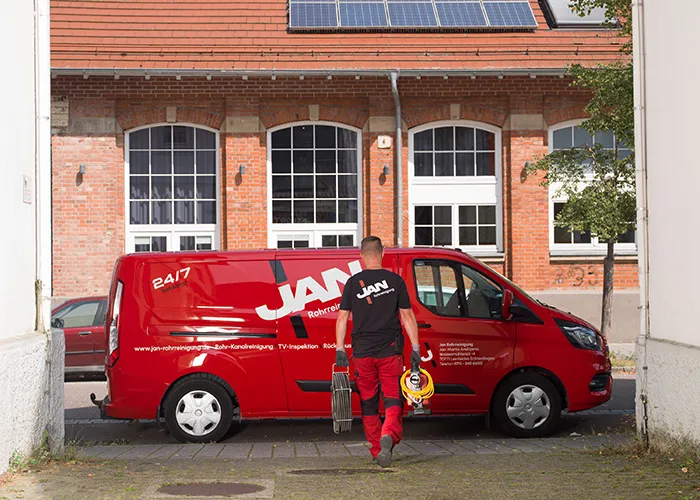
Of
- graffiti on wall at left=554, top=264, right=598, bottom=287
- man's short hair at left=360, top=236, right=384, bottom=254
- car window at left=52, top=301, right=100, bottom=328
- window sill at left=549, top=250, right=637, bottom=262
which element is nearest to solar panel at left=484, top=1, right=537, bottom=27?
window sill at left=549, top=250, right=637, bottom=262

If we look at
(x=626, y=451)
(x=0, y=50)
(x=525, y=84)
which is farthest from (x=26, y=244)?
(x=525, y=84)

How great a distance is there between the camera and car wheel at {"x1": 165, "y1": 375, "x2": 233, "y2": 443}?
1015 cm

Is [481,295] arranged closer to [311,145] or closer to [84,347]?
[84,347]

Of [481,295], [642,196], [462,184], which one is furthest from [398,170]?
[642,196]

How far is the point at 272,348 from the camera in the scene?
33.6ft

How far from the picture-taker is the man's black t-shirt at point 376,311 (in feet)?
26.0

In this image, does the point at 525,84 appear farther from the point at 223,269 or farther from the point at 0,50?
the point at 0,50

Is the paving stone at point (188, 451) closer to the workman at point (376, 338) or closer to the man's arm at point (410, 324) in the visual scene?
the workman at point (376, 338)

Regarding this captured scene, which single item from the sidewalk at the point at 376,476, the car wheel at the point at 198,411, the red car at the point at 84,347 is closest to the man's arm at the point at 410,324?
the sidewalk at the point at 376,476

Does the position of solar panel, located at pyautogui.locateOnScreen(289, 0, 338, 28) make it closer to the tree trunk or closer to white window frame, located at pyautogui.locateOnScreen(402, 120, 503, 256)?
white window frame, located at pyautogui.locateOnScreen(402, 120, 503, 256)

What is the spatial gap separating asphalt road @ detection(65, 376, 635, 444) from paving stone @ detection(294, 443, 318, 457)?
0.68 meters

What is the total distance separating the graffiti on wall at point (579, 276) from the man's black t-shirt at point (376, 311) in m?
14.6

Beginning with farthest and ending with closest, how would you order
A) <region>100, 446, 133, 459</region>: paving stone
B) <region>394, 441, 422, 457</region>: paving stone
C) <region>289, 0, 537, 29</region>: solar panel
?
<region>289, 0, 537, 29</region>: solar panel < <region>100, 446, 133, 459</region>: paving stone < <region>394, 441, 422, 457</region>: paving stone

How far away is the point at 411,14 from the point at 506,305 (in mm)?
14630
